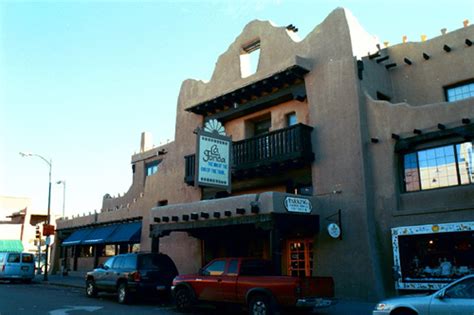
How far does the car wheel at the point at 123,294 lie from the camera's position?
15875mm

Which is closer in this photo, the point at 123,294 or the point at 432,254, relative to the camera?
the point at 432,254

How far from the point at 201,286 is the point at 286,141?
696 cm

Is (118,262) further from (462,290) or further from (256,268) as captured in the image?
(462,290)

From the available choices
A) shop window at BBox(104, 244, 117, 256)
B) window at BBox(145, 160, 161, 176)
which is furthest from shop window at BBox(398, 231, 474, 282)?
window at BBox(145, 160, 161, 176)

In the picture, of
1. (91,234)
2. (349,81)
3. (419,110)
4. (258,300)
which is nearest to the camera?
(258,300)

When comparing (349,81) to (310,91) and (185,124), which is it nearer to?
(310,91)

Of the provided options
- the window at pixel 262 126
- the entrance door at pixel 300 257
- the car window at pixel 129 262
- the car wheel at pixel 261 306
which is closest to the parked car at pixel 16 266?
the car window at pixel 129 262

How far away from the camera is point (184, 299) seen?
1398cm

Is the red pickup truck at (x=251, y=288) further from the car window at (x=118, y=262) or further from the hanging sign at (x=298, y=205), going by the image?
Answer: the car window at (x=118, y=262)

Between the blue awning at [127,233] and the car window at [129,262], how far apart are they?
8.55 meters

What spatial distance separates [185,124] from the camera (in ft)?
78.3

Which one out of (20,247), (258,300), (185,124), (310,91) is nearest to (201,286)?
(258,300)

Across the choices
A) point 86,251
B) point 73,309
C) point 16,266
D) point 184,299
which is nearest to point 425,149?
point 184,299

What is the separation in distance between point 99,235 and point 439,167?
20662 mm
